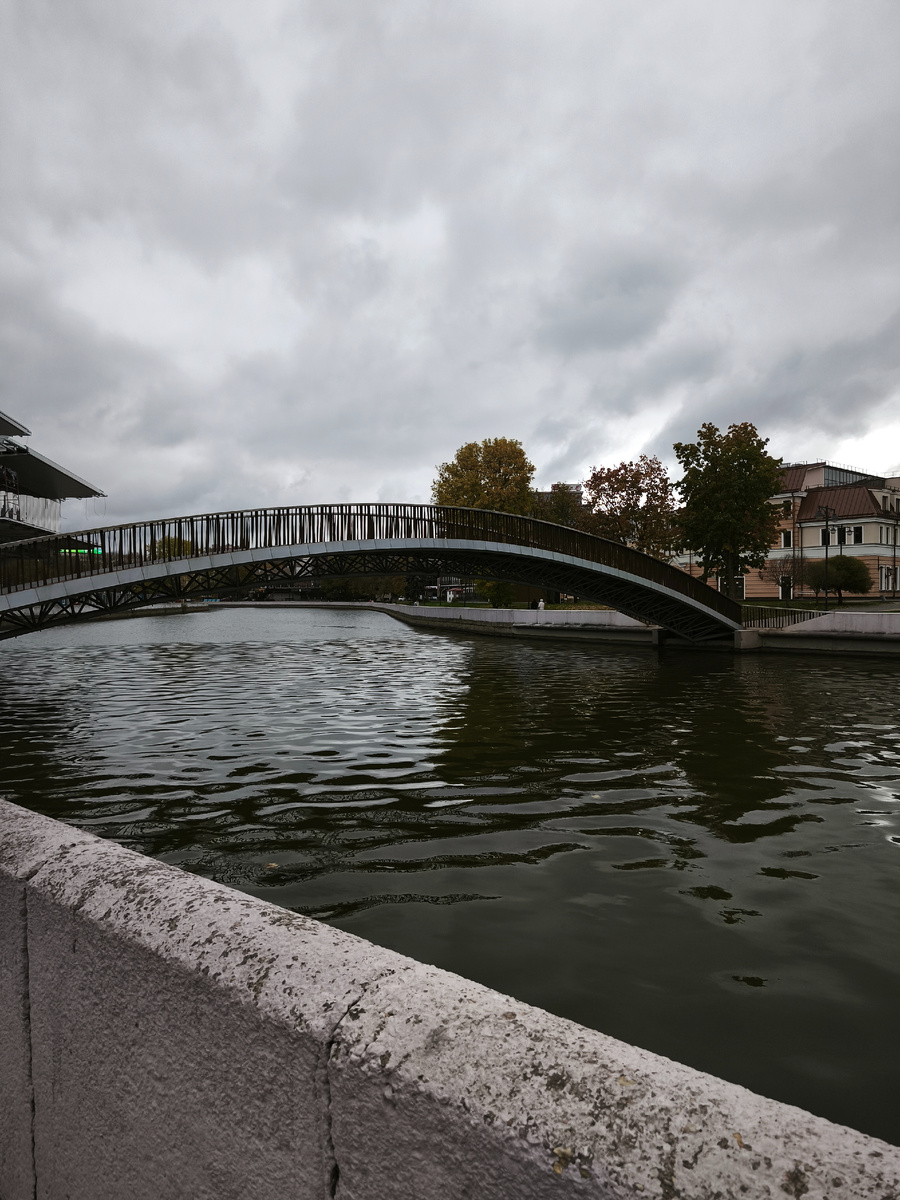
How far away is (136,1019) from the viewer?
5.74ft

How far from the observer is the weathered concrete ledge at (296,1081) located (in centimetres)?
113

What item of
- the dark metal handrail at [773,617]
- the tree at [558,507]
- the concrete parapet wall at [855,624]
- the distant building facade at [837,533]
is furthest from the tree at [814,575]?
the concrete parapet wall at [855,624]

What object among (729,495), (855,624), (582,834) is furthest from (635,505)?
(582,834)

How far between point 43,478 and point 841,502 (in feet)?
198

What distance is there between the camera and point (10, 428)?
33438 mm

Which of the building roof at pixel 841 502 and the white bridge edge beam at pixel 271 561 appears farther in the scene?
the building roof at pixel 841 502

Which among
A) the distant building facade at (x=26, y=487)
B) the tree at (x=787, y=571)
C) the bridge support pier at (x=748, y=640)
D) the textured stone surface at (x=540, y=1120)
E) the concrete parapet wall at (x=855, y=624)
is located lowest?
the bridge support pier at (x=748, y=640)

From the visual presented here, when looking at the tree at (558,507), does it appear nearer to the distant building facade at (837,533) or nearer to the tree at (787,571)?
the distant building facade at (837,533)

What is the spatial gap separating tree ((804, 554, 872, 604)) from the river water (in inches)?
1525

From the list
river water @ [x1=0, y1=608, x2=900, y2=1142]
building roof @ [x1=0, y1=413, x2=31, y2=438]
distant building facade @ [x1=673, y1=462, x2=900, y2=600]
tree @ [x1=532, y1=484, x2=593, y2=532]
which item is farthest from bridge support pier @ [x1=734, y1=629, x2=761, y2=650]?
building roof @ [x1=0, y1=413, x2=31, y2=438]

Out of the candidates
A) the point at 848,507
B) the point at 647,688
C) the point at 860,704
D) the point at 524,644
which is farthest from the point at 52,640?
the point at 848,507

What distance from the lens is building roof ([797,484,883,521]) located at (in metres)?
64.1

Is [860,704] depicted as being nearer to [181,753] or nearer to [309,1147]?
[181,753]

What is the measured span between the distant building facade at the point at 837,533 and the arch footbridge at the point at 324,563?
91.9 feet
